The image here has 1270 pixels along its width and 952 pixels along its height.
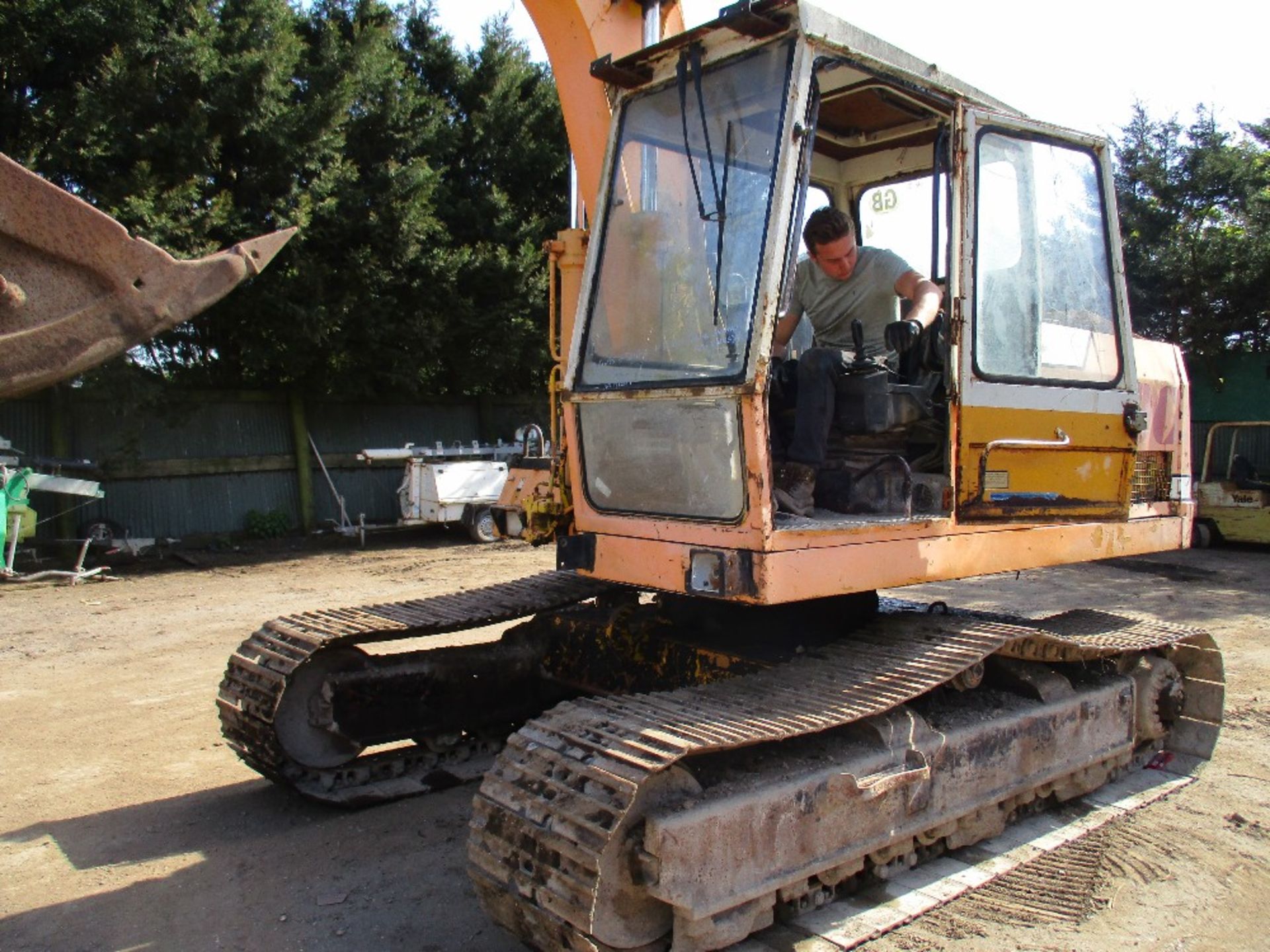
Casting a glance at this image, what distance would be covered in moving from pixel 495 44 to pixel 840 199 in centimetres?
1214

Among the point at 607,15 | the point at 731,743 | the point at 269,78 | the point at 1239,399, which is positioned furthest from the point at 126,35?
the point at 1239,399

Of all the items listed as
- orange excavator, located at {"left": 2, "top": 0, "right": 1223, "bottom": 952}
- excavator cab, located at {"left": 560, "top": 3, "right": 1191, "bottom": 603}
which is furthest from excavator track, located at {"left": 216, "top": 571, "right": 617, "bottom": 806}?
excavator cab, located at {"left": 560, "top": 3, "right": 1191, "bottom": 603}

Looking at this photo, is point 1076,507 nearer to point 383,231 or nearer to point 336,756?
point 336,756

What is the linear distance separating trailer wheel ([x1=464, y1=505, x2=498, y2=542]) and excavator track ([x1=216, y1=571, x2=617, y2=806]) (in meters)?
8.99

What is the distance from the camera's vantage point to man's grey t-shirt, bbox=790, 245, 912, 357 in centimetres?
456

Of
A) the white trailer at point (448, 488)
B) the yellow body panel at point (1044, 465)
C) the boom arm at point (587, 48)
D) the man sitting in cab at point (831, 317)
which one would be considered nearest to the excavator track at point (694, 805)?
the yellow body panel at point (1044, 465)

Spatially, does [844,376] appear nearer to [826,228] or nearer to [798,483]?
[798,483]

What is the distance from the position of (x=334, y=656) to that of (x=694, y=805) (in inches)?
83.3

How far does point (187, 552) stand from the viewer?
1289 cm

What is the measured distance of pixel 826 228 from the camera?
4.42 meters

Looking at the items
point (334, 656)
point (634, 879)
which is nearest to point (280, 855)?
point (334, 656)

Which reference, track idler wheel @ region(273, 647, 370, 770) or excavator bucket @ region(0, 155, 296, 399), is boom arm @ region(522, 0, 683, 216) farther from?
excavator bucket @ region(0, 155, 296, 399)

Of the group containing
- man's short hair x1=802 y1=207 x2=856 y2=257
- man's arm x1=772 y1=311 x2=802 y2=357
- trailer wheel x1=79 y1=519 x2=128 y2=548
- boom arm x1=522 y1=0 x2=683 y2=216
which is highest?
boom arm x1=522 y1=0 x2=683 y2=216

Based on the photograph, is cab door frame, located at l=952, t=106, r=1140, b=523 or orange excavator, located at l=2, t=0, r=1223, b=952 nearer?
orange excavator, located at l=2, t=0, r=1223, b=952
